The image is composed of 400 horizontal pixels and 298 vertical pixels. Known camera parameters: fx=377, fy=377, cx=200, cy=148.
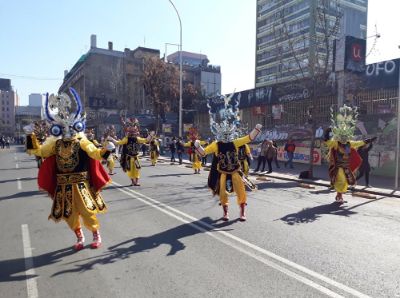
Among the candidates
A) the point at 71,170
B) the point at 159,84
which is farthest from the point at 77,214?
the point at 159,84

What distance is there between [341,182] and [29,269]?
793cm

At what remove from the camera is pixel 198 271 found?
4.94 meters

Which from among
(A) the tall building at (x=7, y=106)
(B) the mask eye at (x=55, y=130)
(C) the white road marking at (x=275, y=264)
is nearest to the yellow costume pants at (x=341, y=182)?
(C) the white road marking at (x=275, y=264)

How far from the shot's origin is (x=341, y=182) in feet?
33.1

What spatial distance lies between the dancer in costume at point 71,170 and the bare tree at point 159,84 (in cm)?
3175

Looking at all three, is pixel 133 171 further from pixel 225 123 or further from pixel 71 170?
pixel 71 170

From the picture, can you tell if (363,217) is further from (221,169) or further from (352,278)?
(352,278)

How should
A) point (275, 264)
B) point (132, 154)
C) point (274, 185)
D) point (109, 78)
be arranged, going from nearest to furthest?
point (275, 264)
point (132, 154)
point (274, 185)
point (109, 78)

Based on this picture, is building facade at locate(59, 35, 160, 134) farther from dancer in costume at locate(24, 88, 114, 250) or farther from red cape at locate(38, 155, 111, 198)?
red cape at locate(38, 155, 111, 198)

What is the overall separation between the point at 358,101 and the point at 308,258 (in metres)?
16.4

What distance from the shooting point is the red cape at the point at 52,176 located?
20.1 feet

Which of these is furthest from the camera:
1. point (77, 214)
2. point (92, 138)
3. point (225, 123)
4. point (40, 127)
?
point (92, 138)

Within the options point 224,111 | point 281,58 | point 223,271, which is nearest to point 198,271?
point 223,271

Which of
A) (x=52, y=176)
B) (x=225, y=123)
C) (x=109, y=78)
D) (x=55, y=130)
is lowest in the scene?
(x=52, y=176)
